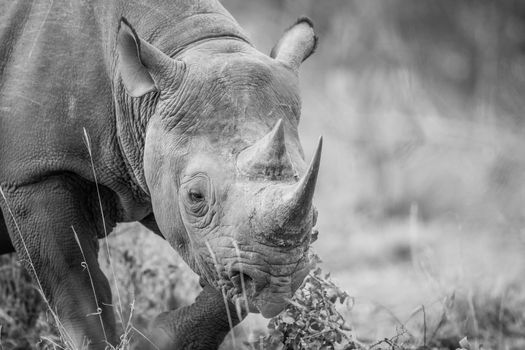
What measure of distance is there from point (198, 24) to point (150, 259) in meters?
1.98

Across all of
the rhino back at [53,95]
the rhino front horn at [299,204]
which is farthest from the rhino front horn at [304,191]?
the rhino back at [53,95]

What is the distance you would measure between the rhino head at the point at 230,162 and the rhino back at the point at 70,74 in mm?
209

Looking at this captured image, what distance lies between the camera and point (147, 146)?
4473mm

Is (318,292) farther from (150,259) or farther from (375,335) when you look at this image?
(150,259)

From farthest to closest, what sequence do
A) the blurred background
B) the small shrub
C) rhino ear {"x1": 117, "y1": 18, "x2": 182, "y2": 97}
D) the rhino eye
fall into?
1. the blurred background
2. the small shrub
3. rhino ear {"x1": 117, "y1": 18, "x2": 182, "y2": 97}
4. the rhino eye

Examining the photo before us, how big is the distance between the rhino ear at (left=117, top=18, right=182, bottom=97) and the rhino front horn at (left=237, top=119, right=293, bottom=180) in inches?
25.3

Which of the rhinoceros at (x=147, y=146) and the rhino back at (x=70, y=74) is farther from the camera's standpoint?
the rhino back at (x=70, y=74)

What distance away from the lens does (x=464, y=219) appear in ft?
28.5

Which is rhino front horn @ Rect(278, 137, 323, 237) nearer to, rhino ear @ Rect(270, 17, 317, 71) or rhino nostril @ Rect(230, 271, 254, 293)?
rhino nostril @ Rect(230, 271, 254, 293)

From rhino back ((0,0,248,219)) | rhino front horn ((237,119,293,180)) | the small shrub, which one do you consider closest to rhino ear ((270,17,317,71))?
rhino back ((0,0,248,219))

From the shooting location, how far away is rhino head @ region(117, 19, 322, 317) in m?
3.88

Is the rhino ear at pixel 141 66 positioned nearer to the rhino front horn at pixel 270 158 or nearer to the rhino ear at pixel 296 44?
the rhino ear at pixel 296 44

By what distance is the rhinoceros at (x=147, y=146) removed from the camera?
159 inches

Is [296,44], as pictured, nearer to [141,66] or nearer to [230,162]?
[141,66]
